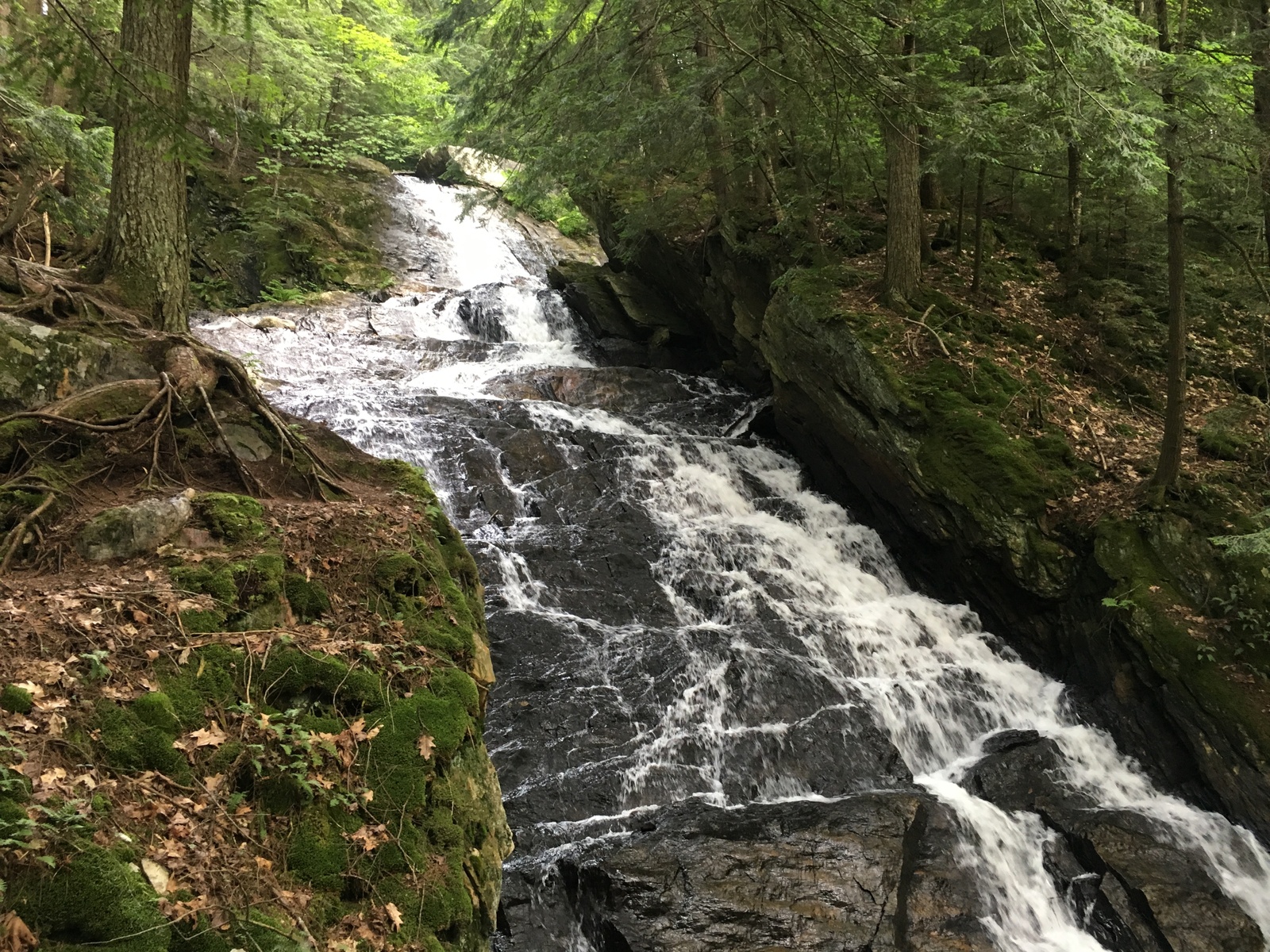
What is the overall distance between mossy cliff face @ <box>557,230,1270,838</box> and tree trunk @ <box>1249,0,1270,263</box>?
11.2 feet

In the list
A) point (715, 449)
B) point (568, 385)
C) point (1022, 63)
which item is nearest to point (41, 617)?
point (1022, 63)

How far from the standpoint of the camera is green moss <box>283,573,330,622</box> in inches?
165

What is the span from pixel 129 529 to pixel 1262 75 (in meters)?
11.3

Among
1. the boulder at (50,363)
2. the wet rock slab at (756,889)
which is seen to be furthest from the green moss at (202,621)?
the wet rock slab at (756,889)

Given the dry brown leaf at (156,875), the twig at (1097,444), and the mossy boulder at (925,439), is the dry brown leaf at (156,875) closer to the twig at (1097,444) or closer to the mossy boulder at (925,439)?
the mossy boulder at (925,439)

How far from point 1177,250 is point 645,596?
22.3 ft

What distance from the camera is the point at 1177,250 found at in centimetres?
743

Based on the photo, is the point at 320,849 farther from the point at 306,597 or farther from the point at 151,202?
the point at 151,202

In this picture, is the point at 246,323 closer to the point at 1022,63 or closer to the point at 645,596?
the point at 645,596

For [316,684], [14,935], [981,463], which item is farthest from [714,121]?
[14,935]

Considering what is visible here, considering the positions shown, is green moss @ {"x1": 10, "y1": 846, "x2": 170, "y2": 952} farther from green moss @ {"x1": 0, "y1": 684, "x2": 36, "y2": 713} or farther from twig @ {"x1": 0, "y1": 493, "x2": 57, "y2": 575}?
twig @ {"x1": 0, "y1": 493, "x2": 57, "y2": 575}

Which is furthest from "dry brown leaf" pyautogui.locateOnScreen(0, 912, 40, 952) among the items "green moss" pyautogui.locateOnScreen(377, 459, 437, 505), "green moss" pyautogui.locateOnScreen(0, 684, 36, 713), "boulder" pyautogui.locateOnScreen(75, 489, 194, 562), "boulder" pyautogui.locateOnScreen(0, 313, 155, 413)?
"green moss" pyautogui.locateOnScreen(377, 459, 437, 505)

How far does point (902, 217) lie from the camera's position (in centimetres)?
1071

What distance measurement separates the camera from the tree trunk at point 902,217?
10.5 meters
